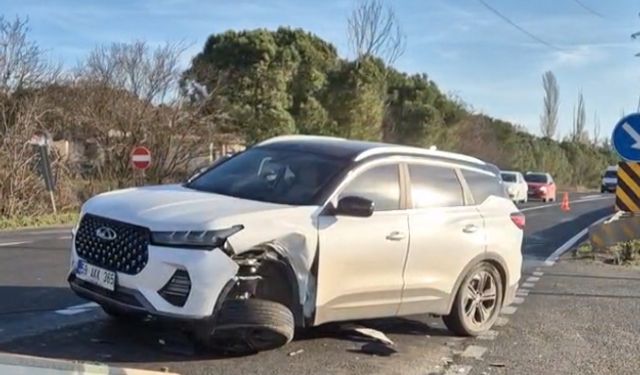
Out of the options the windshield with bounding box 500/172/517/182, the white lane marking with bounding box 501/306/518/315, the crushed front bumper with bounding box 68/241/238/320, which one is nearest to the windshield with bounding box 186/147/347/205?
the crushed front bumper with bounding box 68/241/238/320

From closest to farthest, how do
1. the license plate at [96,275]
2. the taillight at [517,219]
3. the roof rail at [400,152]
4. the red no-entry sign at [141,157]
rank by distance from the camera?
the license plate at [96,275], the roof rail at [400,152], the taillight at [517,219], the red no-entry sign at [141,157]

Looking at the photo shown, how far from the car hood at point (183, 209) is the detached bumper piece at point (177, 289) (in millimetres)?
347

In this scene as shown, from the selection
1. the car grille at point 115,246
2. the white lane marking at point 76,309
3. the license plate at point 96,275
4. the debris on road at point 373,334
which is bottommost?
the white lane marking at point 76,309

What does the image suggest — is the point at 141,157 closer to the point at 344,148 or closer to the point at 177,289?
the point at 344,148

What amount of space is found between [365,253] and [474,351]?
4.69 feet

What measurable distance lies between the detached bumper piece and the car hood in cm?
35

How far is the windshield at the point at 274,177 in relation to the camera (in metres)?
6.86

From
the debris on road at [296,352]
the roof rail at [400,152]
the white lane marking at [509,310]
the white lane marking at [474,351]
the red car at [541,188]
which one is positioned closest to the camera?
the debris on road at [296,352]

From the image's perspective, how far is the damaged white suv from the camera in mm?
5965

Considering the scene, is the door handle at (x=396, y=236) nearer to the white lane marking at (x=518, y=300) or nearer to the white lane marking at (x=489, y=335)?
the white lane marking at (x=489, y=335)

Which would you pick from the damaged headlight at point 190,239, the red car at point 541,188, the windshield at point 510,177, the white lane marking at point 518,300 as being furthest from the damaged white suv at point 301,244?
the red car at point 541,188

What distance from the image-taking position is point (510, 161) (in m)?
62.4

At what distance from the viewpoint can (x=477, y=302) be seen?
26.3 ft

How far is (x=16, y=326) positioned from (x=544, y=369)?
4.52m
